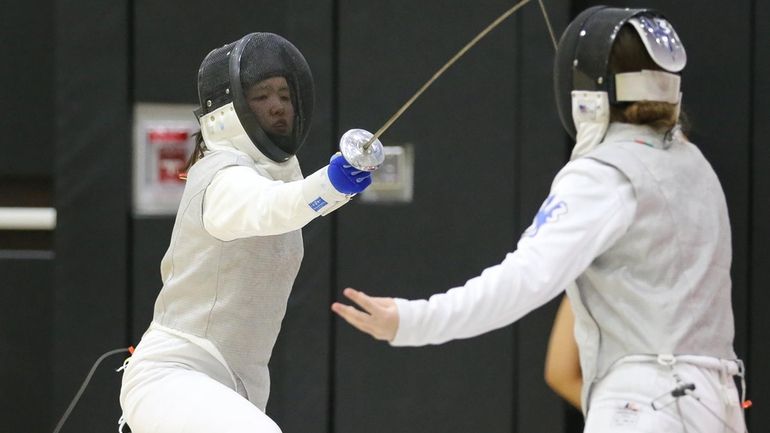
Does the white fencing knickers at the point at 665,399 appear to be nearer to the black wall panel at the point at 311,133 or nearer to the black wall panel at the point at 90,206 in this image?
the black wall panel at the point at 311,133

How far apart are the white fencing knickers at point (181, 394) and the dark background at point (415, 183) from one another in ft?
3.92

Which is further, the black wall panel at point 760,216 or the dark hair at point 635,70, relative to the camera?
the black wall panel at point 760,216

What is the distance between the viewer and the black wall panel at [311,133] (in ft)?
10.7

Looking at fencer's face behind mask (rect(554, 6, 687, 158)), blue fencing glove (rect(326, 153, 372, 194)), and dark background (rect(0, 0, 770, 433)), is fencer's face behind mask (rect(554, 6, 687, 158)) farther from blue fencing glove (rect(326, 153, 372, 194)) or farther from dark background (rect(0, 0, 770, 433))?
dark background (rect(0, 0, 770, 433))

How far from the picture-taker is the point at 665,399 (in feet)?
5.70

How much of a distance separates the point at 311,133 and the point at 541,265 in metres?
1.72

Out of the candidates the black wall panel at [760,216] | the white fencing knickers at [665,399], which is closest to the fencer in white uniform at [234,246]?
the white fencing knickers at [665,399]

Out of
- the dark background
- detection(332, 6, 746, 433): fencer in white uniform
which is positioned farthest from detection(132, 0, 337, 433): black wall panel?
detection(332, 6, 746, 433): fencer in white uniform

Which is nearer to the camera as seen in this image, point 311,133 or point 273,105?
point 273,105

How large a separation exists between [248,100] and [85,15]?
1.26m

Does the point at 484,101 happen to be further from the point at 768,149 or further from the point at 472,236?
the point at 768,149

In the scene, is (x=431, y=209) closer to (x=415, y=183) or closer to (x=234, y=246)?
(x=415, y=183)

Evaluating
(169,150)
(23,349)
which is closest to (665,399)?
(169,150)

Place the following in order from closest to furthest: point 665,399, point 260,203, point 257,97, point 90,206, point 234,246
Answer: point 665,399, point 260,203, point 234,246, point 257,97, point 90,206
